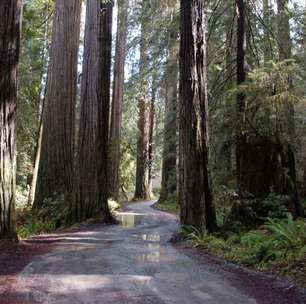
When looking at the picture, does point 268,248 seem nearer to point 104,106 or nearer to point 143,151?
point 104,106

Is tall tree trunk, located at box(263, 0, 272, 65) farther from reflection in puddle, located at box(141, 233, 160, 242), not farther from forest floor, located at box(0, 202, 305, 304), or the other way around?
forest floor, located at box(0, 202, 305, 304)

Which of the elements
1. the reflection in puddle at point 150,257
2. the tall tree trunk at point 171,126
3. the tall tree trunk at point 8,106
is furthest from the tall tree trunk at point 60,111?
the reflection in puddle at point 150,257

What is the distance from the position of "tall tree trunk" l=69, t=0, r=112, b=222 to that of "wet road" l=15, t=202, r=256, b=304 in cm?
440

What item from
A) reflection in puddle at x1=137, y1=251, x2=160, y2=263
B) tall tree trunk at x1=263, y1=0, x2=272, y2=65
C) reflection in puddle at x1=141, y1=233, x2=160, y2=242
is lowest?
reflection in puddle at x1=137, y1=251, x2=160, y2=263

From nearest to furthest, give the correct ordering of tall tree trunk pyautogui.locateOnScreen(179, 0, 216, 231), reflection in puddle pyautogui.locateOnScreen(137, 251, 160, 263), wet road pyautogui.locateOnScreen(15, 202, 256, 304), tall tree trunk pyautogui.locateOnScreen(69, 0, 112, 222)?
wet road pyautogui.locateOnScreen(15, 202, 256, 304)
reflection in puddle pyautogui.locateOnScreen(137, 251, 160, 263)
tall tree trunk pyautogui.locateOnScreen(179, 0, 216, 231)
tall tree trunk pyautogui.locateOnScreen(69, 0, 112, 222)

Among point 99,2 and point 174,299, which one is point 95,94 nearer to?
point 99,2

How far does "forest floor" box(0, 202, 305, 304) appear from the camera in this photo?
5.35 metres

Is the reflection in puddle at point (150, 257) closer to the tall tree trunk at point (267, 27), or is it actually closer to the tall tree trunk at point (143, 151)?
the tall tree trunk at point (267, 27)

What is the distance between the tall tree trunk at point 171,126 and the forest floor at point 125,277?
29.5 feet

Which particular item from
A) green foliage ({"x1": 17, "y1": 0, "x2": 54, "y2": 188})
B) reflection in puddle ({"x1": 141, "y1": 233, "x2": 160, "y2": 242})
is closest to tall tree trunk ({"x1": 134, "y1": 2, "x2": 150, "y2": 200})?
green foliage ({"x1": 17, "y1": 0, "x2": 54, "y2": 188})

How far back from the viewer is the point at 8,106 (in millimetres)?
8820

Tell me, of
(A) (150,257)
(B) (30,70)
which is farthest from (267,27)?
(B) (30,70)

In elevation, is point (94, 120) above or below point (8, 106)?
above

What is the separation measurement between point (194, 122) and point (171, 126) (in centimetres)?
817
